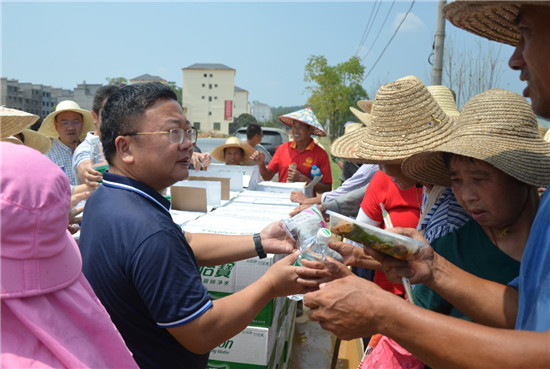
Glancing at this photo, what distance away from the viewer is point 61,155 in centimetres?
450

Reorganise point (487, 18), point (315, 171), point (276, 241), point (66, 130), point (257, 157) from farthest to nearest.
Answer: point (257, 157), point (315, 171), point (66, 130), point (276, 241), point (487, 18)

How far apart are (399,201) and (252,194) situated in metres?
1.49

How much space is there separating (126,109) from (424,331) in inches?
51.5

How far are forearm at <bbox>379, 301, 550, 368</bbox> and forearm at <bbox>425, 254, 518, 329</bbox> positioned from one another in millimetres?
402

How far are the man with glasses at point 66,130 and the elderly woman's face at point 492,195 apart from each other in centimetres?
391

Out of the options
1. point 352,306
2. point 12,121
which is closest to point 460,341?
point 352,306

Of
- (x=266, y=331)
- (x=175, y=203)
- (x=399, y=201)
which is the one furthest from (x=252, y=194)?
(x=266, y=331)

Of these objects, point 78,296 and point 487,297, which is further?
point 487,297

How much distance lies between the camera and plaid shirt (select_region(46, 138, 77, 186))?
445 centimetres

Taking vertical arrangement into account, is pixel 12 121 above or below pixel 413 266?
above

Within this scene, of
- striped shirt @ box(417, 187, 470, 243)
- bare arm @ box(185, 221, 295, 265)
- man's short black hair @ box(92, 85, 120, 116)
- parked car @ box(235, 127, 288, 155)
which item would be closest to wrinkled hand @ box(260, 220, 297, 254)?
bare arm @ box(185, 221, 295, 265)

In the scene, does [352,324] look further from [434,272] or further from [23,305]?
[23,305]

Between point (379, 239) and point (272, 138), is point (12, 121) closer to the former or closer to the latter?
point (379, 239)

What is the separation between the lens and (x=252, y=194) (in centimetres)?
390
